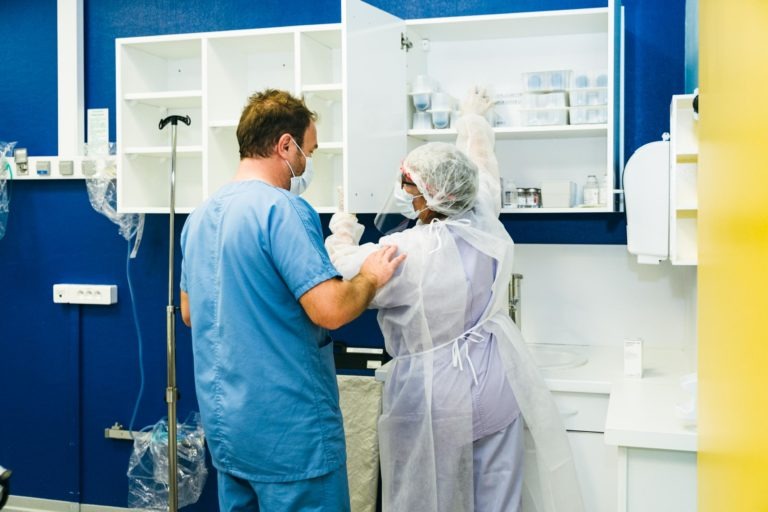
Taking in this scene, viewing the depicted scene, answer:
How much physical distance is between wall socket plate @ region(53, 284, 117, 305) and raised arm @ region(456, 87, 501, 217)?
5.70ft

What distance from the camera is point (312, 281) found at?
5.57ft

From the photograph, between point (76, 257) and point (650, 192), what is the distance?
A: 7.89 ft

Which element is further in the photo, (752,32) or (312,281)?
(312,281)

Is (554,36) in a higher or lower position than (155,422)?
higher

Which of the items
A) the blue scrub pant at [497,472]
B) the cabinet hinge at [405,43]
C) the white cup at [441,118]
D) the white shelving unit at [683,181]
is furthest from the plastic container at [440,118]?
the blue scrub pant at [497,472]

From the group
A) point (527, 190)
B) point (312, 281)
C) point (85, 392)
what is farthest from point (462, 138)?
point (85, 392)

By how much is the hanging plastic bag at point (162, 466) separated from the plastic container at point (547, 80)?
6.06ft

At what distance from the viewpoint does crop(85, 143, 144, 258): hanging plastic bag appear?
323 cm

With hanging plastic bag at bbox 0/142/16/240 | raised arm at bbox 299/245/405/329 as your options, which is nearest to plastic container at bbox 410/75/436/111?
raised arm at bbox 299/245/405/329

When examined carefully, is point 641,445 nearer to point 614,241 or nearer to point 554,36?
point 614,241

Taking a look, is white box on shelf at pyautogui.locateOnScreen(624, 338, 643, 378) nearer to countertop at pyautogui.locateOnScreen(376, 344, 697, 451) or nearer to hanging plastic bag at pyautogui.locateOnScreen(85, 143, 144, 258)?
countertop at pyautogui.locateOnScreen(376, 344, 697, 451)

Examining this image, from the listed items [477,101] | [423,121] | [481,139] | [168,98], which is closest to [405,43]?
[423,121]

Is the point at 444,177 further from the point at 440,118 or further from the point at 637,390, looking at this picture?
the point at 637,390

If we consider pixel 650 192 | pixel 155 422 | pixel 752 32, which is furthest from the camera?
pixel 155 422
